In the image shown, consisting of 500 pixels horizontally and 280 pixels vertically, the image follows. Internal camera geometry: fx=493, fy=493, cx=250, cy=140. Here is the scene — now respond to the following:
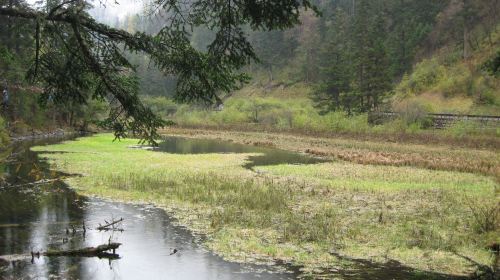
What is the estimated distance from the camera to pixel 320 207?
1684 centimetres

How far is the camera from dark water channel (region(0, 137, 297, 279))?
10.7 metres

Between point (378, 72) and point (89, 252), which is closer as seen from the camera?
point (89, 252)

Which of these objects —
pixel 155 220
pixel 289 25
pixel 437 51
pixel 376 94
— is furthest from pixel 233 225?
pixel 437 51

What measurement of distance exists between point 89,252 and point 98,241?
113 centimetres


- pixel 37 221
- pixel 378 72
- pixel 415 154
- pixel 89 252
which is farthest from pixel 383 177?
pixel 378 72

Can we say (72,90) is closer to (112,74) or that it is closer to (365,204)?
(112,74)

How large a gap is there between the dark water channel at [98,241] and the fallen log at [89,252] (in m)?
0.15

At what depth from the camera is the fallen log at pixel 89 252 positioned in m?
11.4

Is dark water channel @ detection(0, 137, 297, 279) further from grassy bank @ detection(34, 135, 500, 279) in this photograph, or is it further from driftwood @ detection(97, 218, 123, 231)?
grassy bank @ detection(34, 135, 500, 279)

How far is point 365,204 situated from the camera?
1755cm

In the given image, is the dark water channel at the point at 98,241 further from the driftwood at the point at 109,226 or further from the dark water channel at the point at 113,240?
the driftwood at the point at 109,226

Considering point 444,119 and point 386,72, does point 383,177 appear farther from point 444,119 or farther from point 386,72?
point 386,72

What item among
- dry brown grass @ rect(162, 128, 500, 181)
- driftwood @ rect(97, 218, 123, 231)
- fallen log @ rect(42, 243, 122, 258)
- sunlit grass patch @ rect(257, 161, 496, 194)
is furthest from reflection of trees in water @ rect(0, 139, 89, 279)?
dry brown grass @ rect(162, 128, 500, 181)

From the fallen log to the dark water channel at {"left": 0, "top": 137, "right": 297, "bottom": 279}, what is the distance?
15 centimetres
